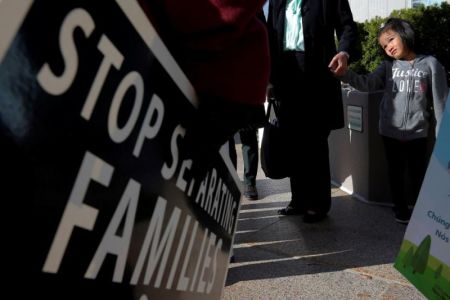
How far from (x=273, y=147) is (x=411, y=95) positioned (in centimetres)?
103

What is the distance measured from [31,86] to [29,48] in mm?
40

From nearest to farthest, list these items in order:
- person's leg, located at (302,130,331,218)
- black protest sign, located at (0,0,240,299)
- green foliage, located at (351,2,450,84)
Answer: black protest sign, located at (0,0,240,299)
person's leg, located at (302,130,331,218)
green foliage, located at (351,2,450,84)

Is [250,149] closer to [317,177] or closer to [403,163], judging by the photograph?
[317,177]

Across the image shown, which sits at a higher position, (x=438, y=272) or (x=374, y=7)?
(x=374, y=7)

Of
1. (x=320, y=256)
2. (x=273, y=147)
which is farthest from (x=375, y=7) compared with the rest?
(x=320, y=256)

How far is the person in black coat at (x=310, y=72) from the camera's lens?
312 centimetres

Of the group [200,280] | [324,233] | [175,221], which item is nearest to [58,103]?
[175,221]

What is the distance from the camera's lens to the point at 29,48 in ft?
1.65

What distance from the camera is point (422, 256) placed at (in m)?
2.08

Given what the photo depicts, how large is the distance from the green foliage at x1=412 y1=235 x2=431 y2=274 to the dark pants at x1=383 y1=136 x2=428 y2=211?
1.35 metres

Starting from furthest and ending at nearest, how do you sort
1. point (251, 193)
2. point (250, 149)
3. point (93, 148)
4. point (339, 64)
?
point (251, 193), point (250, 149), point (339, 64), point (93, 148)

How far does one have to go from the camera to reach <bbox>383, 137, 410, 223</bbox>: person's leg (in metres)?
3.41

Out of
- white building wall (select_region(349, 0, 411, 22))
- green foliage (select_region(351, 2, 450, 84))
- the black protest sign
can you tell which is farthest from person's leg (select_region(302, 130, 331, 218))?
white building wall (select_region(349, 0, 411, 22))

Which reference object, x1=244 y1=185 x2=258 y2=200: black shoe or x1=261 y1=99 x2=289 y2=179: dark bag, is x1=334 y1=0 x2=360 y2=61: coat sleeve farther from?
x1=244 y1=185 x2=258 y2=200: black shoe
